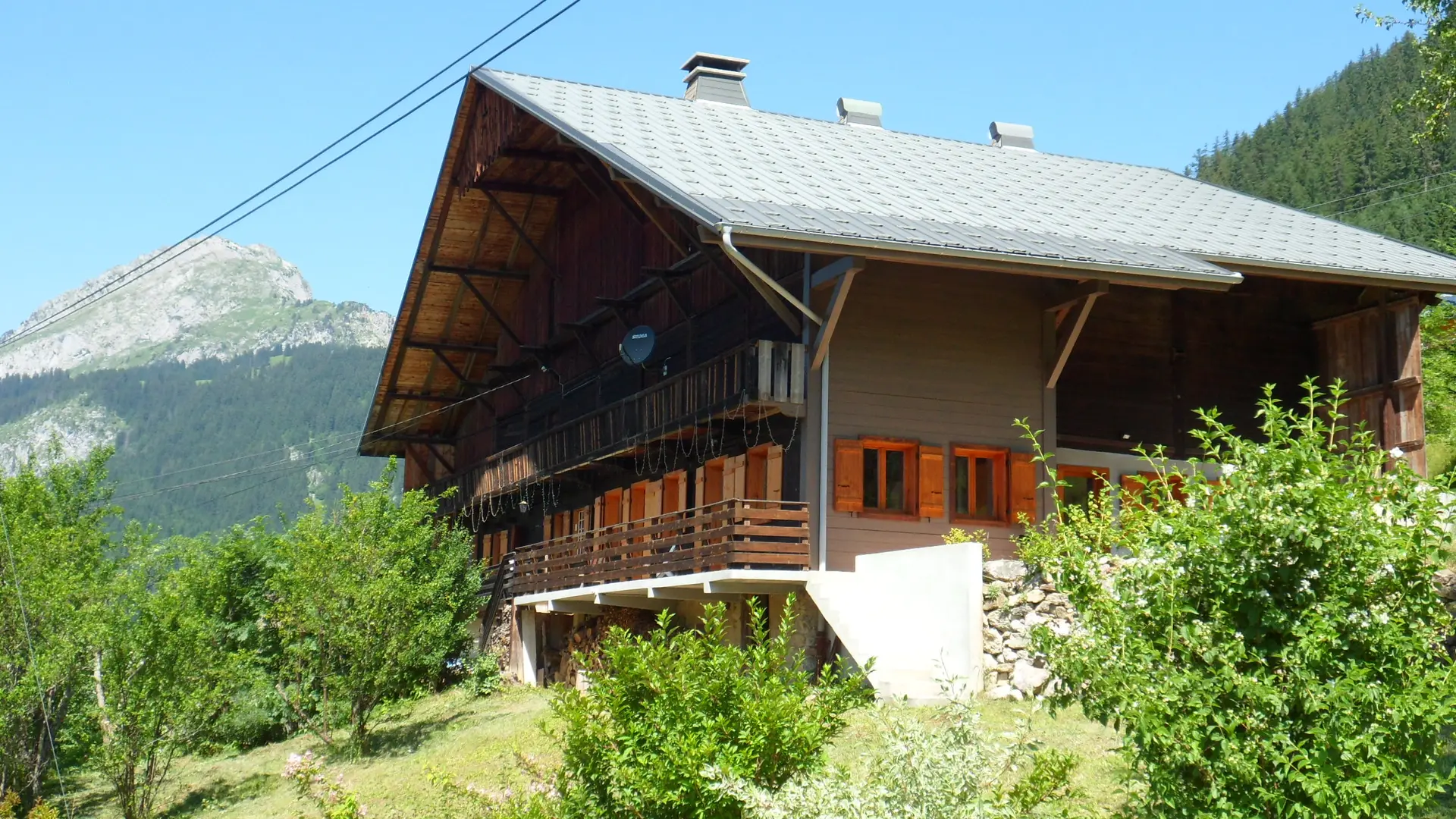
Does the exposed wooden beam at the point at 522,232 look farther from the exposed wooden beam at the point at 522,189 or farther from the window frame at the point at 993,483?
the window frame at the point at 993,483

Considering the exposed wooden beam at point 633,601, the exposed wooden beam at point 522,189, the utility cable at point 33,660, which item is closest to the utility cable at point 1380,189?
the exposed wooden beam at point 522,189

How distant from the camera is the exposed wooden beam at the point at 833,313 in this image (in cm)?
2003

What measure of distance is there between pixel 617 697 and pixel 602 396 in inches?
742

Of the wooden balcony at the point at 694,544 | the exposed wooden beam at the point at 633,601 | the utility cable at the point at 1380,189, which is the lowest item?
the exposed wooden beam at the point at 633,601

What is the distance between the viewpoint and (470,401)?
3647cm

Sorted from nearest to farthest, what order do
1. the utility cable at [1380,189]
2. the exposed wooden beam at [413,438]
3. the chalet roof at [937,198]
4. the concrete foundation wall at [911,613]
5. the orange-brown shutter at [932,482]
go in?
the concrete foundation wall at [911,613]
the chalet roof at [937,198]
the orange-brown shutter at [932,482]
the exposed wooden beam at [413,438]
the utility cable at [1380,189]

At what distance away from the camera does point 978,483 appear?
22391 mm

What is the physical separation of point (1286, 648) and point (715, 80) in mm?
23543

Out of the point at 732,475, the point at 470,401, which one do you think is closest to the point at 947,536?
the point at 732,475

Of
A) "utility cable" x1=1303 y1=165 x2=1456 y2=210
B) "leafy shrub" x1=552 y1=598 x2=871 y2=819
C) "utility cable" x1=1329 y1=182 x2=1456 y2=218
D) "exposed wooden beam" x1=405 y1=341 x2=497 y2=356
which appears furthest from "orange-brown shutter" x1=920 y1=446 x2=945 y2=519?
"utility cable" x1=1303 y1=165 x2=1456 y2=210

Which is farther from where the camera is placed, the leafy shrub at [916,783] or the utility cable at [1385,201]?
the utility cable at [1385,201]

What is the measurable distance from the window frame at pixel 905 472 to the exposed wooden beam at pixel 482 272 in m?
12.9

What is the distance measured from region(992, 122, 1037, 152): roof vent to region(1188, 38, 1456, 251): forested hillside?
3089 centimetres

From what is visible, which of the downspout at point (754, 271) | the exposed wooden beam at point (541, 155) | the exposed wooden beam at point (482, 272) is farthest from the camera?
the exposed wooden beam at point (482, 272)
